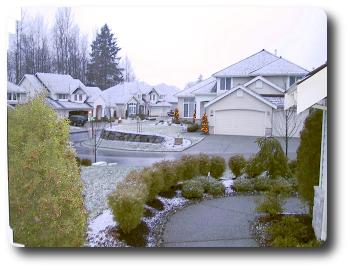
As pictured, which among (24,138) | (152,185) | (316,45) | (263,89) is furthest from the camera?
(152,185)

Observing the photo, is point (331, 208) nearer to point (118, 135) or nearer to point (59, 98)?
point (118, 135)

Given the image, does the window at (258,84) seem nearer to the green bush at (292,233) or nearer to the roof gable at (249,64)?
the roof gable at (249,64)

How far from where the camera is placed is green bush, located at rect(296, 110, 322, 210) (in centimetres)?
377

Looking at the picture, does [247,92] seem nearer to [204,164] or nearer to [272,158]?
[272,158]

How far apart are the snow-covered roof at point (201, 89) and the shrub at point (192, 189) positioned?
1207mm

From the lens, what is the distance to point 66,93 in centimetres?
374

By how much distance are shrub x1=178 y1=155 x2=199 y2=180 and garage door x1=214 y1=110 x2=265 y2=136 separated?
452mm

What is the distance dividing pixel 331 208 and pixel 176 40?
90.4 inches

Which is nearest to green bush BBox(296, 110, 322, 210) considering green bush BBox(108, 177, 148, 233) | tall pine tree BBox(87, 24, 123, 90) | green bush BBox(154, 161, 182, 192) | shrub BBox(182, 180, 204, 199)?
shrub BBox(182, 180, 204, 199)

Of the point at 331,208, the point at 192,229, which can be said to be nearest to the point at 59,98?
the point at 192,229

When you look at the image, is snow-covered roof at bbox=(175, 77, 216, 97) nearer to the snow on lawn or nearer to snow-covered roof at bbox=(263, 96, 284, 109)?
snow-covered roof at bbox=(263, 96, 284, 109)

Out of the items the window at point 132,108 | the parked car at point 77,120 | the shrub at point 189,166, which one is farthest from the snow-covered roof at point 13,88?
the shrub at point 189,166

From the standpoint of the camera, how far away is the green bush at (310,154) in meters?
3.77

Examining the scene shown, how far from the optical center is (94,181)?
3969 millimetres
